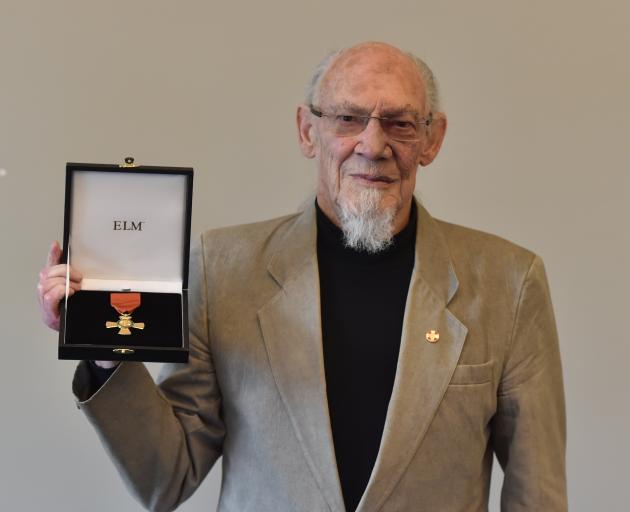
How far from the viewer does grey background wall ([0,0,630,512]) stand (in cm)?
296

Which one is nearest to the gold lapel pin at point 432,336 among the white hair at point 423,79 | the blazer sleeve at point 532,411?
the blazer sleeve at point 532,411

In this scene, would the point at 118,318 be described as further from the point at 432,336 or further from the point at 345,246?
the point at 432,336

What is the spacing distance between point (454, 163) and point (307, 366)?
1240mm

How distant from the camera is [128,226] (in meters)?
2.11

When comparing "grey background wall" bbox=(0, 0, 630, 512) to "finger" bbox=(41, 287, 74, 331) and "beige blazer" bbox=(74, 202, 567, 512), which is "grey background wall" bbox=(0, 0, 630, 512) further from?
"finger" bbox=(41, 287, 74, 331)

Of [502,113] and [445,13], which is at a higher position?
[445,13]

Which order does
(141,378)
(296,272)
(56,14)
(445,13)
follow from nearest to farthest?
(141,378) < (296,272) < (56,14) < (445,13)

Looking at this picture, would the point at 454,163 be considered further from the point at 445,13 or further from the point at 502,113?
the point at 445,13

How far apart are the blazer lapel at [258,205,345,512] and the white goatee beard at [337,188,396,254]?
96 mm

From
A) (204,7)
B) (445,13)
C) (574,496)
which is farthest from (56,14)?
(574,496)

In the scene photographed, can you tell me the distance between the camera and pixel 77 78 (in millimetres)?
2955

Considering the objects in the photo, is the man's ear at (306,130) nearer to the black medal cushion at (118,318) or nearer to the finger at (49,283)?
the black medal cushion at (118,318)

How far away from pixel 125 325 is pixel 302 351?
0.32m

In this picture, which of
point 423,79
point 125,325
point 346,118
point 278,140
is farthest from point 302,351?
point 278,140
